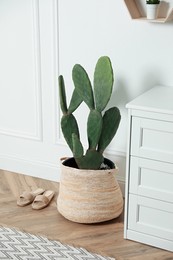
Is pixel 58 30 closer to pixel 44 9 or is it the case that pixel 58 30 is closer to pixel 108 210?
pixel 44 9

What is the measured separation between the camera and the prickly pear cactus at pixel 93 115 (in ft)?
7.61

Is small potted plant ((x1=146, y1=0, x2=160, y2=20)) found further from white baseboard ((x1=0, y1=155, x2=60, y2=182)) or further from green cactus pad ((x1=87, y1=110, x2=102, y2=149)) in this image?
white baseboard ((x1=0, y1=155, x2=60, y2=182))

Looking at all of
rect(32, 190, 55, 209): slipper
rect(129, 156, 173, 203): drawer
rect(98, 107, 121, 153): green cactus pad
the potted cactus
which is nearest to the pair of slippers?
rect(32, 190, 55, 209): slipper

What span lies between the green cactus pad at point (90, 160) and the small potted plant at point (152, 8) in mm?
713

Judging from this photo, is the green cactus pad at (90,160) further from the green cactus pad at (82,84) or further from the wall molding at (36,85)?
the wall molding at (36,85)

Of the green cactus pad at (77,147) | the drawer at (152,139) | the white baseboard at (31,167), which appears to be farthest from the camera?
the white baseboard at (31,167)

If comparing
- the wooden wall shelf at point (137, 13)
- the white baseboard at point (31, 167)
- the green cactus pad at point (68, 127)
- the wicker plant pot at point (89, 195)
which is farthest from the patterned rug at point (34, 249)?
the wooden wall shelf at point (137, 13)

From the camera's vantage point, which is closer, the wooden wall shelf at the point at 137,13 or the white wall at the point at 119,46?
the wooden wall shelf at the point at 137,13

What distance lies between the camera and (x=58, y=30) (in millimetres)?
2686

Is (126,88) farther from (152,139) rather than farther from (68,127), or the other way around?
(152,139)

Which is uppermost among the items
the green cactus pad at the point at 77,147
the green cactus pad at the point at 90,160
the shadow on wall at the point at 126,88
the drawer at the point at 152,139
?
the shadow on wall at the point at 126,88

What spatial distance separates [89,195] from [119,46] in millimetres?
794

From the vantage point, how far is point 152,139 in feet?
6.94

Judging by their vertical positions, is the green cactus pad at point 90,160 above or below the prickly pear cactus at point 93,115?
below
